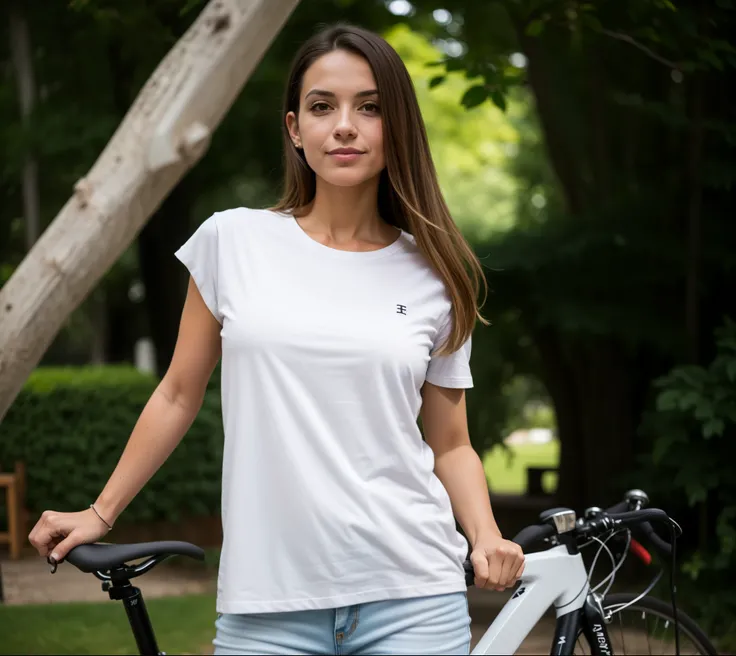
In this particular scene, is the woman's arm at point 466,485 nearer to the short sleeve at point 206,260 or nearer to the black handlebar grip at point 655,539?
the short sleeve at point 206,260

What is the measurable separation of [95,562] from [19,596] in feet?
17.1

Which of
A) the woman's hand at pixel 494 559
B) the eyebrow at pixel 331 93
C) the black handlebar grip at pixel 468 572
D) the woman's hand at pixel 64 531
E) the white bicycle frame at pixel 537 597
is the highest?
the eyebrow at pixel 331 93

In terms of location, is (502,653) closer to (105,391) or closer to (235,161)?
(105,391)

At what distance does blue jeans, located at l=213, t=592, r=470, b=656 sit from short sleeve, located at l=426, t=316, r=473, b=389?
49cm

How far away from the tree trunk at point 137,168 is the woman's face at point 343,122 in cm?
214

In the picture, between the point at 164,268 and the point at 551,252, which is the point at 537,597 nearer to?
the point at 551,252

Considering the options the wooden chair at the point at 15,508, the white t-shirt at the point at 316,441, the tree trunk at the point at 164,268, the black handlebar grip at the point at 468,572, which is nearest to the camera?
the white t-shirt at the point at 316,441

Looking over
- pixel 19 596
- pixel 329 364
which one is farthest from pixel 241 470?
pixel 19 596

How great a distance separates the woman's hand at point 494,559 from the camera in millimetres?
2449

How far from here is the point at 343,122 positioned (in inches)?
94.2

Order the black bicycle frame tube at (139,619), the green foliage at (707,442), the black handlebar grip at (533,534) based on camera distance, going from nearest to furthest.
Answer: the black bicycle frame tube at (139,619) < the black handlebar grip at (533,534) < the green foliage at (707,442)

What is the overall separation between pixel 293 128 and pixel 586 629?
5.69 feet

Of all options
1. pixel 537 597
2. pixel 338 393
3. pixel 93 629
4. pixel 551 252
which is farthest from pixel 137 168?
pixel 551 252

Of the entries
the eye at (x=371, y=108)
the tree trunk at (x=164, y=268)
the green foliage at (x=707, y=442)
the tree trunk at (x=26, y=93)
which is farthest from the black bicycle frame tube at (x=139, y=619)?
the tree trunk at (x=164, y=268)
